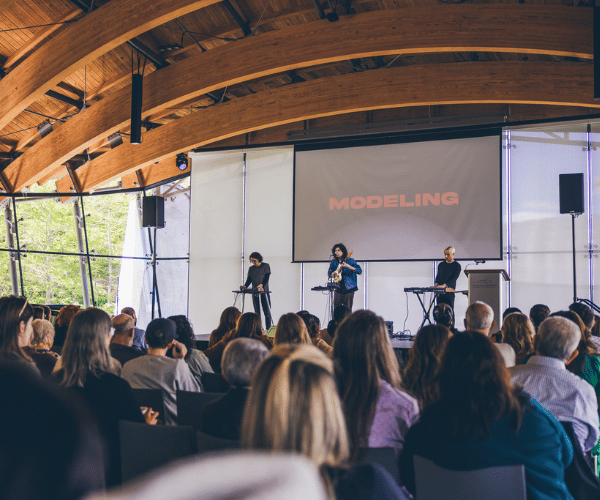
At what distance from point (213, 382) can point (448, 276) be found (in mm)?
5414

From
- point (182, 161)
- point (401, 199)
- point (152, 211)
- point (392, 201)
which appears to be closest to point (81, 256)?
point (152, 211)

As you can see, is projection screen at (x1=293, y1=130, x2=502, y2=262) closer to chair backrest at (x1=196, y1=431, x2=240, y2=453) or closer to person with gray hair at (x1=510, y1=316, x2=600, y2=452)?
person with gray hair at (x1=510, y1=316, x2=600, y2=452)

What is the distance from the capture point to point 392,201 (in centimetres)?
997

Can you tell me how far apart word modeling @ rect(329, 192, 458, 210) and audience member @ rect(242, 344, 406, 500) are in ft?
29.7

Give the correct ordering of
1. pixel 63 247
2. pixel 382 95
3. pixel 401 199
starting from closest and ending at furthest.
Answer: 1. pixel 382 95
2. pixel 401 199
3. pixel 63 247

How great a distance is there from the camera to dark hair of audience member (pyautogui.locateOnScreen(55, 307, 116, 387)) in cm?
239

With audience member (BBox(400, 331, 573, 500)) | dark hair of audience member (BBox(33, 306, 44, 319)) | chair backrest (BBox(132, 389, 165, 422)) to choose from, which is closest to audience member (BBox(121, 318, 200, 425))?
chair backrest (BBox(132, 389, 165, 422))

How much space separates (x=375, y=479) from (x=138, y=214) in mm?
13044

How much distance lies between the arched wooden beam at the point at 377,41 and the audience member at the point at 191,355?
4934mm

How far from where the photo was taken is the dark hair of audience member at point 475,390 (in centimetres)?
183

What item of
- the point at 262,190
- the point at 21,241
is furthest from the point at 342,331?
the point at 21,241

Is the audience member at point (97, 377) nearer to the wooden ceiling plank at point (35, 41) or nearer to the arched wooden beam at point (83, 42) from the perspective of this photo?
the arched wooden beam at point (83, 42)

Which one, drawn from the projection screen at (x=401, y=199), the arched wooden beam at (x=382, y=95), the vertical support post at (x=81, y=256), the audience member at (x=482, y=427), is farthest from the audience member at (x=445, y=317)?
the vertical support post at (x=81, y=256)

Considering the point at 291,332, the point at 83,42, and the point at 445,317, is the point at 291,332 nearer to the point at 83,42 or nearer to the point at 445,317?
the point at 445,317
